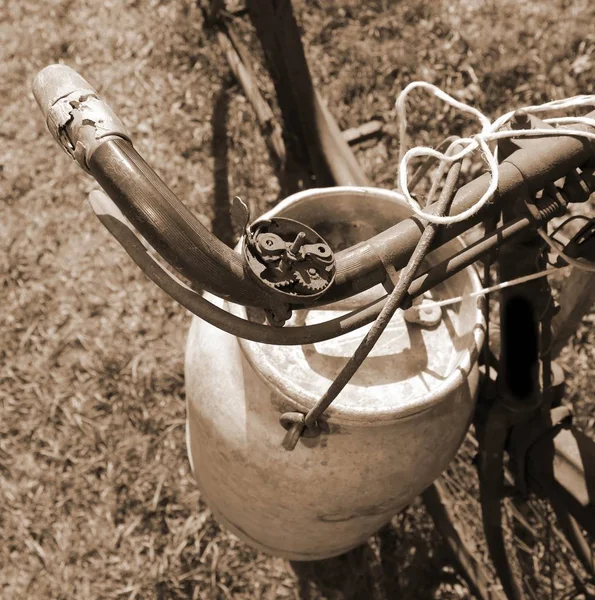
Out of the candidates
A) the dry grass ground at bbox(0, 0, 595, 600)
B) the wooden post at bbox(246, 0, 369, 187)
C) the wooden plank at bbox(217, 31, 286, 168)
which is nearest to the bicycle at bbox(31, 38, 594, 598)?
the dry grass ground at bbox(0, 0, 595, 600)

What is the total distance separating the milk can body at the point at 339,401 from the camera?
146 centimetres

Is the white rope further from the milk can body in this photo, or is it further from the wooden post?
the wooden post

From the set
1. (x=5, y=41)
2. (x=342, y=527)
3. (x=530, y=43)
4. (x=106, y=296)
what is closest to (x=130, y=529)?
(x=106, y=296)

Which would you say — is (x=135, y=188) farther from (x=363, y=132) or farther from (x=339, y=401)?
(x=363, y=132)

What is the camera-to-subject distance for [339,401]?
1.45m

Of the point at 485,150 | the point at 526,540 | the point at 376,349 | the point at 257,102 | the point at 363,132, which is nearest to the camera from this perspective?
the point at 485,150

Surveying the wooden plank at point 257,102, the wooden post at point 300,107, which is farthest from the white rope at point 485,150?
the wooden plank at point 257,102

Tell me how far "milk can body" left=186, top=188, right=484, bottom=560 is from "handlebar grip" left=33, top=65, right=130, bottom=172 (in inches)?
18.7

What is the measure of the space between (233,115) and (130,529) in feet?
6.33

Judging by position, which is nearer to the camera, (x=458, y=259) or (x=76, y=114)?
(x=76, y=114)

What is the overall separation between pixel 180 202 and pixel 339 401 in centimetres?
55

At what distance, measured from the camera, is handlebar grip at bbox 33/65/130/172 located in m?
1.15

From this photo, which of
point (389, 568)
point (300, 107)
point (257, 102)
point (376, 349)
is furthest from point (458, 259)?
point (257, 102)

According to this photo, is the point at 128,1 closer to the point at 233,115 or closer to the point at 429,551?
the point at 233,115
